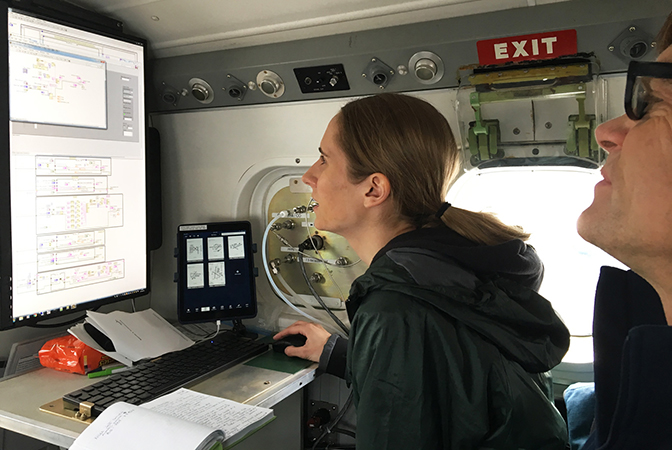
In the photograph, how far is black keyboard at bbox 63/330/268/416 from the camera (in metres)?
1.39

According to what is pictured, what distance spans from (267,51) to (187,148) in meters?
0.66

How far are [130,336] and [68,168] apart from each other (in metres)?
0.61

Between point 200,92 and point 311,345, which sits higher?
point 200,92

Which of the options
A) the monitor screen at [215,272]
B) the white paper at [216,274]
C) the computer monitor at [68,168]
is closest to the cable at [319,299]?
the monitor screen at [215,272]

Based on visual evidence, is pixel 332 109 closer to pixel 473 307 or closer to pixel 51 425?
pixel 473 307

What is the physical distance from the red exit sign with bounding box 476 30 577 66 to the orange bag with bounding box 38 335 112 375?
1.57 m

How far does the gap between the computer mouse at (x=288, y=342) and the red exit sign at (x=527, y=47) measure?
3.62ft

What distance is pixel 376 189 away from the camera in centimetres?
140

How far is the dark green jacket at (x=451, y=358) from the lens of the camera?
1019 millimetres

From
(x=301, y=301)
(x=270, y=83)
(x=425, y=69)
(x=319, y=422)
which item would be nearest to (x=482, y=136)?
(x=425, y=69)

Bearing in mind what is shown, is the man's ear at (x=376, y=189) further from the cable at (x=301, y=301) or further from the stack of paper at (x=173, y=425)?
the cable at (x=301, y=301)

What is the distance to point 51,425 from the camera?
1.29 meters

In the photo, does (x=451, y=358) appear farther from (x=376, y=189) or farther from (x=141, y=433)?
(x=141, y=433)

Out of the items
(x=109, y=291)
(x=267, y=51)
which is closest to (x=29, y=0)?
(x=267, y=51)
